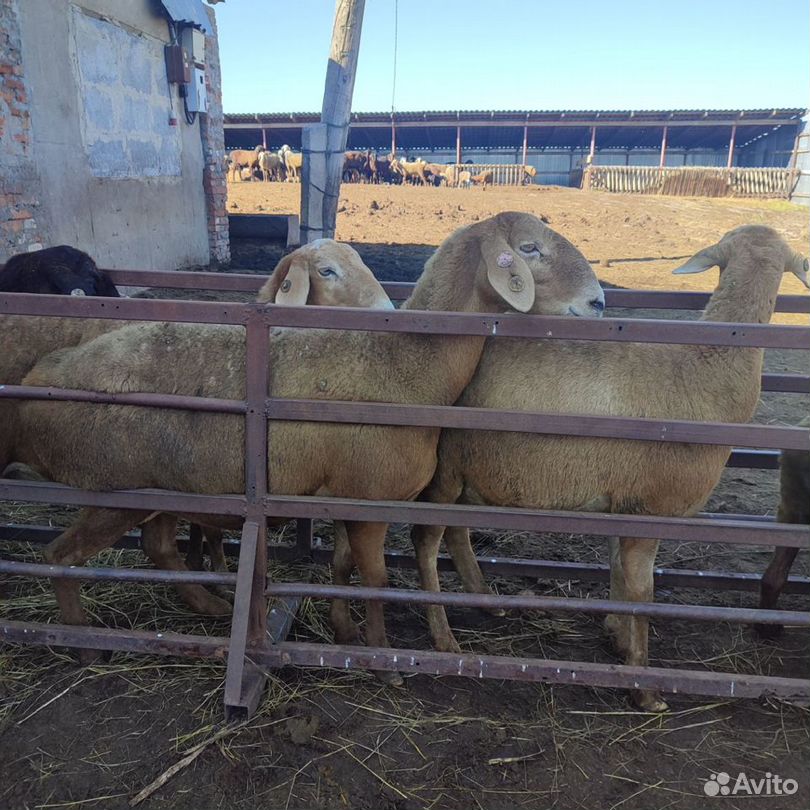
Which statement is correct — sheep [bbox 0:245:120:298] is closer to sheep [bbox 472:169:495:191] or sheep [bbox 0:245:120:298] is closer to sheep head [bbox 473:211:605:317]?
sheep head [bbox 473:211:605:317]

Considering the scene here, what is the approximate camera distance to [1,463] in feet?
11.0

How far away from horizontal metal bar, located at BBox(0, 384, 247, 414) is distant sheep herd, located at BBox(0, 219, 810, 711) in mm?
92

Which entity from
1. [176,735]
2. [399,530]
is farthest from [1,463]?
[399,530]

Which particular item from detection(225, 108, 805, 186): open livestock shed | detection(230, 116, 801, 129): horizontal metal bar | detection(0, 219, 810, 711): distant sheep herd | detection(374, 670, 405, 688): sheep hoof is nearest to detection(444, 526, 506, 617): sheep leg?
detection(0, 219, 810, 711): distant sheep herd

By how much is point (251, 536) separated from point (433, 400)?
98cm

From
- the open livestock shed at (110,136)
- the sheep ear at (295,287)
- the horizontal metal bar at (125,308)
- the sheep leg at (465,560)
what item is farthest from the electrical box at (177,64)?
the sheep leg at (465,560)

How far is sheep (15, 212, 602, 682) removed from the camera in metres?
3.06

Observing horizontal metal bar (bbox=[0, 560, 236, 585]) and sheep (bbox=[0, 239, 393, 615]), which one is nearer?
horizontal metal bar (bbox=[0, 560, 236, 585])

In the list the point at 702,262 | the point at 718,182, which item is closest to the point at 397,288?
the point at 702,262

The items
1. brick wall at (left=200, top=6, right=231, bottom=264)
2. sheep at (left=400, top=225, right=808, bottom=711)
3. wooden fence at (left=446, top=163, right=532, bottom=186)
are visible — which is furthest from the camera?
wooden fence at (left=446, top=163, right=532, bottom=186)

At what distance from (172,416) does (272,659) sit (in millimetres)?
1136

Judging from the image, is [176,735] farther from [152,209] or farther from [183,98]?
[183,98]

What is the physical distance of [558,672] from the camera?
2854mm

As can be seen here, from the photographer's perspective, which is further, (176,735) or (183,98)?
(183,98)
